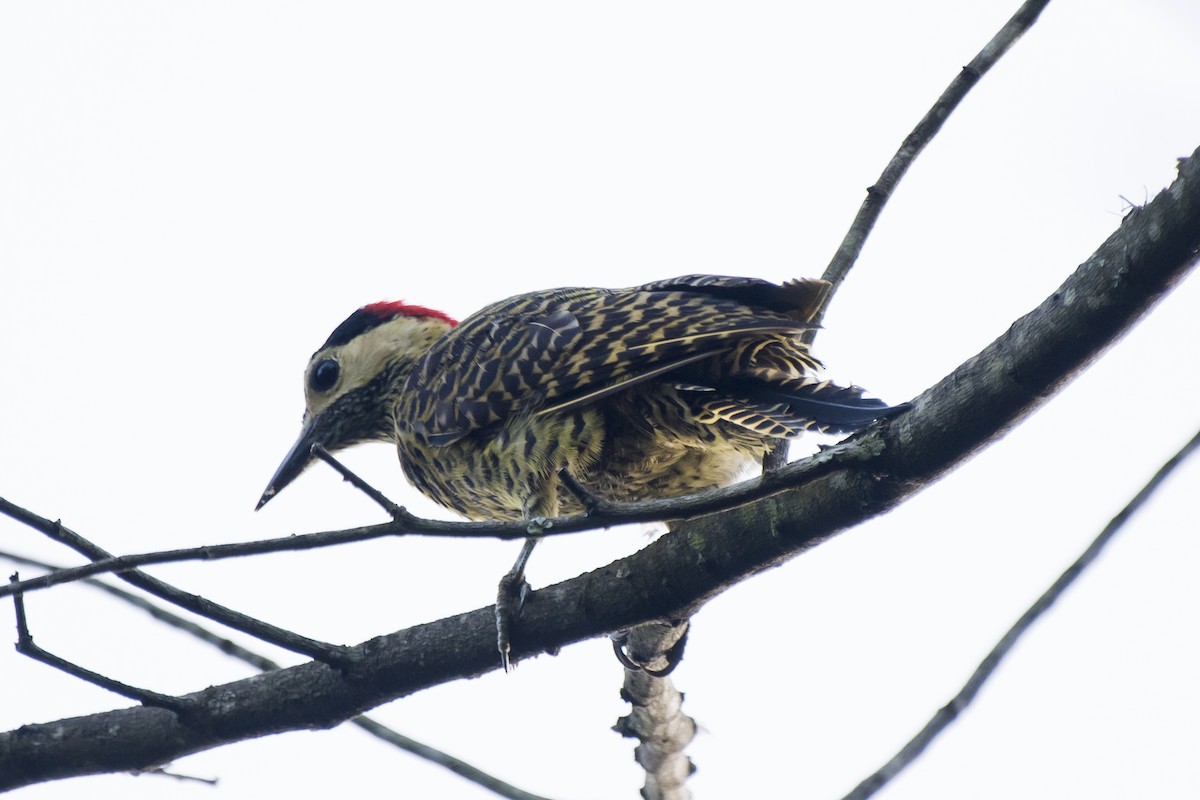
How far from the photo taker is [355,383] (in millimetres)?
5848

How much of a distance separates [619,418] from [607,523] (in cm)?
156

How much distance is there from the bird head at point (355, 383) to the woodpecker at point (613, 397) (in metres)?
0.57

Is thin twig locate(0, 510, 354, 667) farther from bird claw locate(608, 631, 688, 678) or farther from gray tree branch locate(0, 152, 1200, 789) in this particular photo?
bird claw locate(608, 631, 688, 678)

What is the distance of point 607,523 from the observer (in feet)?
8.41

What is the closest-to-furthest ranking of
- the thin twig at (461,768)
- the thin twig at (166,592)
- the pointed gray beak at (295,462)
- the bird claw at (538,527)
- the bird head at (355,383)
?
the bird claw at (538,527), the thin twig at (166,592), the thin twig at (461,768), the pointed gray beak at (295,462), the bird head at (355,383)

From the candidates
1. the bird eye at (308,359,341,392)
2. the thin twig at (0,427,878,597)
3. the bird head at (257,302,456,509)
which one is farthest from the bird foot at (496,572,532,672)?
the bird eye at (308,359,341,392)

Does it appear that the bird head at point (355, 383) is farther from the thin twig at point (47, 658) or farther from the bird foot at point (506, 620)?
the thin twig at point (47, 658)

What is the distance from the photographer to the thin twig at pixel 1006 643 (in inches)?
90.7

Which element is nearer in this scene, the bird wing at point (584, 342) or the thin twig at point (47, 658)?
the thin twig at point (47, 658)

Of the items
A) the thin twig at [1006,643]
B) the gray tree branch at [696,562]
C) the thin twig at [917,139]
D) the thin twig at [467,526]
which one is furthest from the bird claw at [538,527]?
the thin twig at [917,139]

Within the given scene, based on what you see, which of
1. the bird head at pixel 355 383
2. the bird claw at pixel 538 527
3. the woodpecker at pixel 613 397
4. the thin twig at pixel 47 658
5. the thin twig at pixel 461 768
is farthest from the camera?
the bird head at pixel 355 383

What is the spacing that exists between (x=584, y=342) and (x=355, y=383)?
1.98 metres

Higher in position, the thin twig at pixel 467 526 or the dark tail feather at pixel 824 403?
the dark tail feather at pixel 824 403

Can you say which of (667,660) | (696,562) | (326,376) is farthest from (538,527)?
(326,376)
